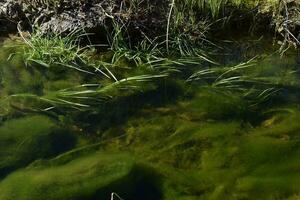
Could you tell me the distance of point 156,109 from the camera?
3316 millimetres

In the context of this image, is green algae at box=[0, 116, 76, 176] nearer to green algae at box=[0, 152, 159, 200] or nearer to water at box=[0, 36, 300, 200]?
water at box=[0, 36, 300, 200]

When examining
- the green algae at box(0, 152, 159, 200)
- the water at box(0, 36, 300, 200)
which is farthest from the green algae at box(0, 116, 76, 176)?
the green algae at box(0, 152, 159, 200)

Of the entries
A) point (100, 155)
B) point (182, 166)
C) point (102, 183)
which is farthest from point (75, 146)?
point (182, 166)

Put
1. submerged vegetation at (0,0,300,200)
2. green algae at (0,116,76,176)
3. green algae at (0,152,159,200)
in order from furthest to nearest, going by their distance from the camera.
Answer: green algae at (0,116,76,176), submerged vegetation at (0,0,300,200), green algae at (0,152,159,200)

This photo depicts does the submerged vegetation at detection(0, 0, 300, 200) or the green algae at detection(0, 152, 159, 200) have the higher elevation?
the submerged vegetation at detection(0, 0, 300, 200)

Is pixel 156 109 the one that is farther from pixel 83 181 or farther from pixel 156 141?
pixel 83 181

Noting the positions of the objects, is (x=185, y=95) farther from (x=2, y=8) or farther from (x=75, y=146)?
(x=2, y=8)

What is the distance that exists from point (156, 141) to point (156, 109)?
339 mm

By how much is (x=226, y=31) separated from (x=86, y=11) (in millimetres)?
1176

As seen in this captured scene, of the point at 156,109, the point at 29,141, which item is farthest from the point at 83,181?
the point at 156,109

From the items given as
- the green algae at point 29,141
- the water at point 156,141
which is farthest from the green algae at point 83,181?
the green algae at point 29,141

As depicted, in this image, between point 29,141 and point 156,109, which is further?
point 156,109

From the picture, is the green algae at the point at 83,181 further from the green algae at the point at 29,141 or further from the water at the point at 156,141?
the green algae at the point at 29,141

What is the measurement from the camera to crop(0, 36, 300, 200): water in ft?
8.78
